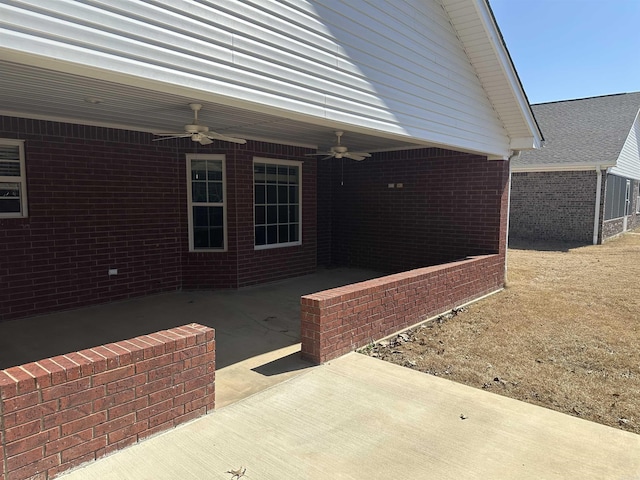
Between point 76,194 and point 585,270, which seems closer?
point 76,194

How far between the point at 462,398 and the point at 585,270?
30.5 feet

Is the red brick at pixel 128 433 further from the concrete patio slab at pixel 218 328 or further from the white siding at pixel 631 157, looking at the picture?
the white siding at pixel 631 157

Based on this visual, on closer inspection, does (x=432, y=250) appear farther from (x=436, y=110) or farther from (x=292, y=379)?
(x=292, y=379)

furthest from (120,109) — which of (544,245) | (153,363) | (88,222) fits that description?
(544,245)

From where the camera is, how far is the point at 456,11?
259 inches

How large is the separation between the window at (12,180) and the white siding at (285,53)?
4190mm

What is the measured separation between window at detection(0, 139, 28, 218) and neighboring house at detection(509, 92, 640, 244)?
1835 centimetres

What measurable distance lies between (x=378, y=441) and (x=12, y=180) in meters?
6.12

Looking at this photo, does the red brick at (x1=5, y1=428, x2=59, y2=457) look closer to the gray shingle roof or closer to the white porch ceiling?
the white porch ceiling

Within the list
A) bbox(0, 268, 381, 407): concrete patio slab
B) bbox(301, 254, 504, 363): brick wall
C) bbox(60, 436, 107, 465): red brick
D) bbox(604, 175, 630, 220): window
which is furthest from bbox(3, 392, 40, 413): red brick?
bbox(604, 175, 630, 220): window

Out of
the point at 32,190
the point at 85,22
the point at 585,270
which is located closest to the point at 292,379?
the point at 85,22

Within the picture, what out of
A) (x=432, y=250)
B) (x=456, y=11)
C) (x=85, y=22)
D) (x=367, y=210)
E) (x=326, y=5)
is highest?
(x=456, y=11)

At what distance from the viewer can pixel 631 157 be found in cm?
2098

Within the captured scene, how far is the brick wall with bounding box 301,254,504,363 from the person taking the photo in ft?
15.8
